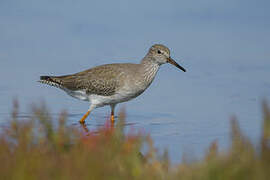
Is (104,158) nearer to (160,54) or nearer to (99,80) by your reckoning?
(99,80)

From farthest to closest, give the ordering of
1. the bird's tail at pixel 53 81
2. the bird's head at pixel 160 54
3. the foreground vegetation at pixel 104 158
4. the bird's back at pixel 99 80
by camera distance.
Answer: the bird's tail at pixel 53 81 → the bird's head at pixel 160 54 → the bird's back at pixel 99 80 → the foreground vegetation at pixel 104 158

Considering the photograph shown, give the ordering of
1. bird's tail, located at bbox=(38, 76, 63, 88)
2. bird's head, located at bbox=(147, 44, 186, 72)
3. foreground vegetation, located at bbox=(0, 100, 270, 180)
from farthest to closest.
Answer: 1. bird's tail, located at bbox=(38, 76, 63, 88)
2. bird's head, located at bbox=(147, 44, 186, 72)
3. foreground vegetation, located at bbox=(0, 100, 270, 180)

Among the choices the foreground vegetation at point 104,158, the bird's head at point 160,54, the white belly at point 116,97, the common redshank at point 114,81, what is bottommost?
the foreground vegetation at point 104,158

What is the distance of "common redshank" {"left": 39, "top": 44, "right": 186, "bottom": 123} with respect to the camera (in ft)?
36.7

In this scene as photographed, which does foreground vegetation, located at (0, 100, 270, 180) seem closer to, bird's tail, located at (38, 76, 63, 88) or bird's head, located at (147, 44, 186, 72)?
bird's head, located at (147, 44, 186, 72)

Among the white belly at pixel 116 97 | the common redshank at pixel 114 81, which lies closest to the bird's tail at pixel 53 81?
the common redshank at pixel 114 81

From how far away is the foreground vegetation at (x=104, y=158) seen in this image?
4.71m

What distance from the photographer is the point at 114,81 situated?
11312 millimetres

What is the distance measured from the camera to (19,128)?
20.5 feet

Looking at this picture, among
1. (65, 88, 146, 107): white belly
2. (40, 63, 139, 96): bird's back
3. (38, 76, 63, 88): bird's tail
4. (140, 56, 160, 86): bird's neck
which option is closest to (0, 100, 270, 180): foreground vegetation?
(65, 88, 146, 107): white belly

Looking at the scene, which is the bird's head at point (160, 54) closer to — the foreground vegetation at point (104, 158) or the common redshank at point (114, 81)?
the common redshank at point (114, 81)

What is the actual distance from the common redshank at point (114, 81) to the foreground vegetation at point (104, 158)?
468 cm

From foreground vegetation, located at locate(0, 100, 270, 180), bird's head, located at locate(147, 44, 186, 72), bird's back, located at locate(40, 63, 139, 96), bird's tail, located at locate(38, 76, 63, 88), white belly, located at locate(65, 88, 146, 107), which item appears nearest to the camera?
foreground vegetation, located at locate(0, 100, 270, 180)

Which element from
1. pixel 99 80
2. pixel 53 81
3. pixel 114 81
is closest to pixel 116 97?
pixel 114 81
